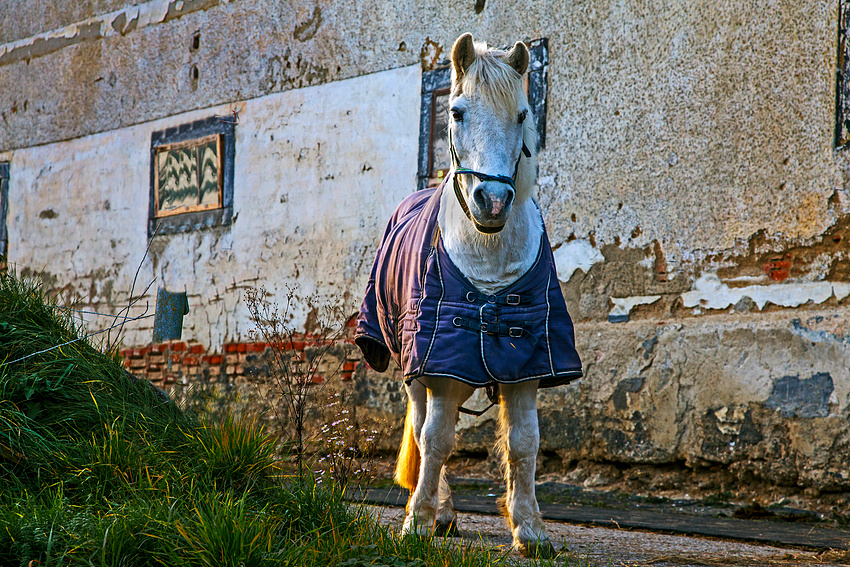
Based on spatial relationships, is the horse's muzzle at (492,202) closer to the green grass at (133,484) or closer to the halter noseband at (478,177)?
the halter noseband at (478,177)

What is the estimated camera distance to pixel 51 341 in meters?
3.50

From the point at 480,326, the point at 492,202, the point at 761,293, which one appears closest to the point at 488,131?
the point at 492,202

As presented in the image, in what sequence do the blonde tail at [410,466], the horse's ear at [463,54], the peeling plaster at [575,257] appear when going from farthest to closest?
the peeling plaster at [575,257]
the blonde tail at [410,466]
the horse's ear at [463,54]

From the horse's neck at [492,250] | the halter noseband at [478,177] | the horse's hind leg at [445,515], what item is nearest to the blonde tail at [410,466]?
the horse's hind leg at [445,515]

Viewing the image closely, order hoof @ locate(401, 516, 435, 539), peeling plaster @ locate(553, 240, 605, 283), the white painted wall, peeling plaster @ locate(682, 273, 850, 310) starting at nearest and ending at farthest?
hoof @ locate(401, 516, 435, 539) < peeling plaster @ locate(682, 273, 850, 310) < peeling plaster @ locate(553, 240, 605, 283) < the white painted wall

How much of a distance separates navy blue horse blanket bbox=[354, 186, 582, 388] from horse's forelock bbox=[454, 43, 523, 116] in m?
0.63

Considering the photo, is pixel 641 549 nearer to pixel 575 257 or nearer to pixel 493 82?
pixel 493 82

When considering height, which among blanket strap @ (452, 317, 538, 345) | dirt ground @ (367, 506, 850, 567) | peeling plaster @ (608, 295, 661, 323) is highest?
peeling plaster @ (608, 295, 661, 323)

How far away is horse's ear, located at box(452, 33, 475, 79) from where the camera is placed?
3.17 m

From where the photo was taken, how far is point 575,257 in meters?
5.99

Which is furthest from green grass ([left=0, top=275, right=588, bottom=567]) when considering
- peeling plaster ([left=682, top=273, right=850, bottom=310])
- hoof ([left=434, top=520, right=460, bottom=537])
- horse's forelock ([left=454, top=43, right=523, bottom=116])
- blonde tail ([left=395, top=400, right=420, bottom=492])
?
peeling plaster ([left=682, top=273, right=850, bottom=310])

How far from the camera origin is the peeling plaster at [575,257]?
590 cm

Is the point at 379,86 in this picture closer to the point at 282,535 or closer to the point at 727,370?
the point at 727,370

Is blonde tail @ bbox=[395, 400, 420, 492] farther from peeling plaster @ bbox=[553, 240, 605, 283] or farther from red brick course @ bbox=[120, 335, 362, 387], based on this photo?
red brick course @ bbox=[120, 335, 362, 387]
